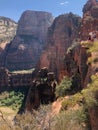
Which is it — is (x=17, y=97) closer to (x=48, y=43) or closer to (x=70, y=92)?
(x=48, y=43)

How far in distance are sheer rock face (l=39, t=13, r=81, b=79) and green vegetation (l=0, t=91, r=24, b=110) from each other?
12.7 m

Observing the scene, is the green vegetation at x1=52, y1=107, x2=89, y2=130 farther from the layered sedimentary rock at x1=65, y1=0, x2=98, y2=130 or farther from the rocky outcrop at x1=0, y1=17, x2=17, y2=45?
the rocky outcrop at x1=0, y1=17, x2=17, y2=45

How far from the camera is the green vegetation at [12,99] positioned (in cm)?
8320

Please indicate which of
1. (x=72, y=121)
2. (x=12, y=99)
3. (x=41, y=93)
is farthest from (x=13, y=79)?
(x=72, y=121)

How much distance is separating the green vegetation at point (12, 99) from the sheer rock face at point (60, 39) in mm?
12655

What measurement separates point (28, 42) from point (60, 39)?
39743mm

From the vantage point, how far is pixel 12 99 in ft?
289

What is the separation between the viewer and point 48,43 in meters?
109

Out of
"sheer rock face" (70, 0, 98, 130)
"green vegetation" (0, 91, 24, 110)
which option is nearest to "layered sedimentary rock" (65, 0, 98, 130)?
"sheer rock face" (70, 0, 98, 130)

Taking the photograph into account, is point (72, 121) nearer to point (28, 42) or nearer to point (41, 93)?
point (41, 93)

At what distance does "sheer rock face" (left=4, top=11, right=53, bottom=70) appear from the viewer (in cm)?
13062

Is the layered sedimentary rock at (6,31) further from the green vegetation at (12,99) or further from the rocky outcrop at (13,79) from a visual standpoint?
the green vegetation at (12,99)

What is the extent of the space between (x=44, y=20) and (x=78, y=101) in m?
130

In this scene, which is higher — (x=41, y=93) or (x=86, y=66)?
(x=86, y=66)
